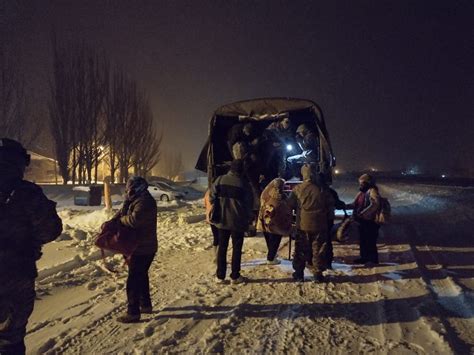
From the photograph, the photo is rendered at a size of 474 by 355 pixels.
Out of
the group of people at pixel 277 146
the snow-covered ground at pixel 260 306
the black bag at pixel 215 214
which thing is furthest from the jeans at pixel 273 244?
the group of people at pixel 277 146

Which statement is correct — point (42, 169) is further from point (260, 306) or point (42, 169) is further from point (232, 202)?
point (260, 306)

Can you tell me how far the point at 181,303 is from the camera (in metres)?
5.16

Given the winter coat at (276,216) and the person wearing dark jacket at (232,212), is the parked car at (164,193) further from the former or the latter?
the person wearing dark jacket at (232,212)

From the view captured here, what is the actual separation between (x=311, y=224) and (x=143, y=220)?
2664 millimetres

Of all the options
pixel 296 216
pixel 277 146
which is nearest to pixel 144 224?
pixel 296 216

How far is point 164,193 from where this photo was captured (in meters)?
27.2

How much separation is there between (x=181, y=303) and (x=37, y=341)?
174cm

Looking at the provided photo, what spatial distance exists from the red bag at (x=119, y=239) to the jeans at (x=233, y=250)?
5.66ft

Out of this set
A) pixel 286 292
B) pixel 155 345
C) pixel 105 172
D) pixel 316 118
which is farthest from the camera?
pixel 105 172

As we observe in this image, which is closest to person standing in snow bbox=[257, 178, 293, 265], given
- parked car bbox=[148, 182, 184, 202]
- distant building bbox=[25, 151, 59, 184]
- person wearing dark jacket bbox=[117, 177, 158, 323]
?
person wearing dark jacket bbox=[117, 177, 158, 323]

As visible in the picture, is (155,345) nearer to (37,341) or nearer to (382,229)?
(37,341)

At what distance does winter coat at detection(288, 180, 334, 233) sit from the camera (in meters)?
5.90

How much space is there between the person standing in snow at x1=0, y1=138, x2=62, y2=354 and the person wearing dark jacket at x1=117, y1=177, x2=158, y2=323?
50.1 inches

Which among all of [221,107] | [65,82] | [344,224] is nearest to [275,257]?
[344,224]
